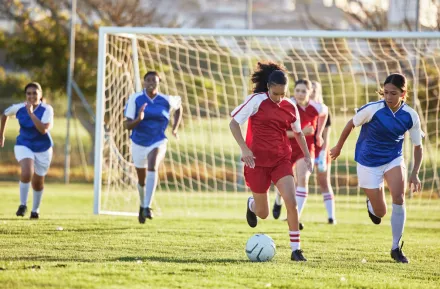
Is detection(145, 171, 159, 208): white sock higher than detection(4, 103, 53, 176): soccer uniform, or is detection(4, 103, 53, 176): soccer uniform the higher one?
detection(4, 103, 53, 176): soccer uniform

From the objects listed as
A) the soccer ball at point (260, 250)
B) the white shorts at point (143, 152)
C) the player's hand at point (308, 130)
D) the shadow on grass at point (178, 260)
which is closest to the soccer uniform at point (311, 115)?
the player's hand at point (308, 130)

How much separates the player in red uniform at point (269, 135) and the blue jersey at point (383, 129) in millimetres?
628

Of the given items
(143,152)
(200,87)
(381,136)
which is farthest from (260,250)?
(200,87)

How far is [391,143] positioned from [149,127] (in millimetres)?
4235

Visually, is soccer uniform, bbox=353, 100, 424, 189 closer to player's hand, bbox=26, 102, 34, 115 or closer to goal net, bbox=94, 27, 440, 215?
goal net, bbox=94, 27, 440, 215

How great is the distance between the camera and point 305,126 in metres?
12.3

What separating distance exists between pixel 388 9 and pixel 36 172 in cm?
1494

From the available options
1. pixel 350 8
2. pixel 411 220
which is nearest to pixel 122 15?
pixel 350 8

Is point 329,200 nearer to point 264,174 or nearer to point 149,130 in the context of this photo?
point 149,130

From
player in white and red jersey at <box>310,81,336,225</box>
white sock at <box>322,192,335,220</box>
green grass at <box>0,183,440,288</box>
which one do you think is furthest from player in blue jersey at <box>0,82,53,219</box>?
white sock at <box>322,192,335,220</box>

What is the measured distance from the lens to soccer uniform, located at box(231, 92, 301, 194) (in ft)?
29.1

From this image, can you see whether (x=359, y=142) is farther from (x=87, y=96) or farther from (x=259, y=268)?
(x=87, y=96)

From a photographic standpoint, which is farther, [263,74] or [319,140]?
[319,140]

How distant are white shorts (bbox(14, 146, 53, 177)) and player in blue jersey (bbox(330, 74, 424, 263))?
15.8 feet
